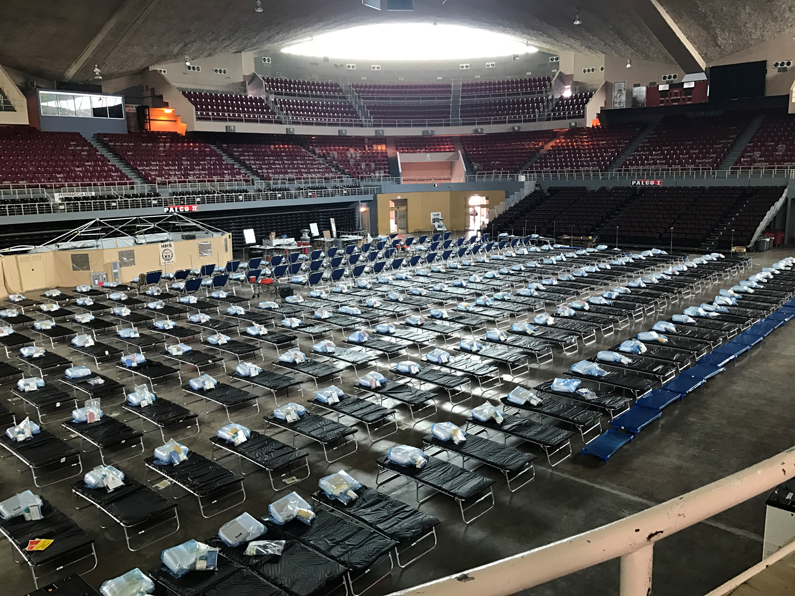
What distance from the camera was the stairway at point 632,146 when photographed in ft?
120

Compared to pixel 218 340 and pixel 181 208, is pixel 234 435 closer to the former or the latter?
pixel 218 340

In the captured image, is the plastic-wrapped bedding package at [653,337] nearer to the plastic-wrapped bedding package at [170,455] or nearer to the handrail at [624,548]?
the plastic-wrapped bedding package at [170,455]

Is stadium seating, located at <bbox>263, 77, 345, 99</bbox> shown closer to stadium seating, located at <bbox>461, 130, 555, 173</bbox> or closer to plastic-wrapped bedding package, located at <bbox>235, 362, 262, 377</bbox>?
stadium seating, located at <bbox>461, 130, 555, 173</bbox>

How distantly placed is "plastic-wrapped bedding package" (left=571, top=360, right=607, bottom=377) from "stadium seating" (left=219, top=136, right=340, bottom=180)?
27347 mm

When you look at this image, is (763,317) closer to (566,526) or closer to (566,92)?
(566,526)

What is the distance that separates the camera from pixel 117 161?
31500 millimetres

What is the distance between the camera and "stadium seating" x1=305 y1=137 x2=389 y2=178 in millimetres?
41156

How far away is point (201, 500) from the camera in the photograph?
301 inches

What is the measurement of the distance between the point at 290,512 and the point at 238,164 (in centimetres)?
3217

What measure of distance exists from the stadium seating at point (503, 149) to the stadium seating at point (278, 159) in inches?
411

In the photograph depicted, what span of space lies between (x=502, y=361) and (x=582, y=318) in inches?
148

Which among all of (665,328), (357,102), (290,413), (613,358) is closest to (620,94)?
(357,102)

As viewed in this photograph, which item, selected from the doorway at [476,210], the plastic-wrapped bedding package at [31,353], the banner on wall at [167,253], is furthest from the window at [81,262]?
the doorway at [476,210]

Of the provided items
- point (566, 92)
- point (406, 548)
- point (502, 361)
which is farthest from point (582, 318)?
point (566, 92)
